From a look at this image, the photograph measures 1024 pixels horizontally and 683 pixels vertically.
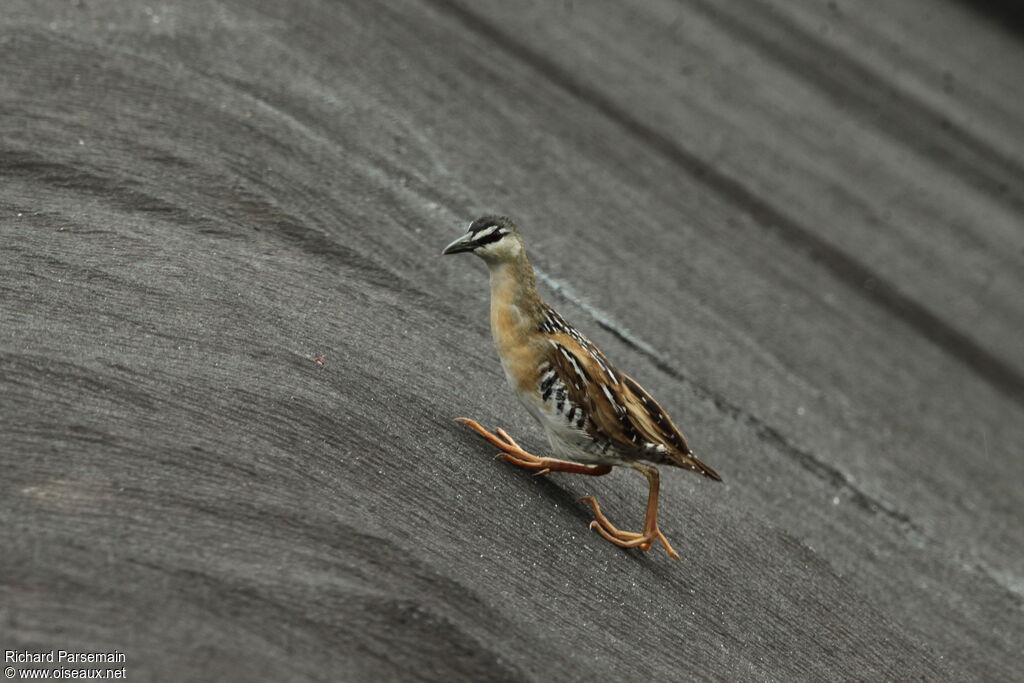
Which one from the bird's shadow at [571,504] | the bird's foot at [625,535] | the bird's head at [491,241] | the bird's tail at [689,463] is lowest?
the bird's shadow at [571,504]

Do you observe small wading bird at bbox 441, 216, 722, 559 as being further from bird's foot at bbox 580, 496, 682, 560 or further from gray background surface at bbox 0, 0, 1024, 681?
gray background surface at bbox 0, 0, 1024, 681

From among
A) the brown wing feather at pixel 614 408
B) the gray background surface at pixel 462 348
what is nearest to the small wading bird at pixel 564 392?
the brown wing feather at pixel 614 408

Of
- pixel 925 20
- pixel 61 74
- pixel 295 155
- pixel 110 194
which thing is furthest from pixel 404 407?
pixel 925 20

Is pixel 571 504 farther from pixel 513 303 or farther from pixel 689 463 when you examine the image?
pixel 513 303

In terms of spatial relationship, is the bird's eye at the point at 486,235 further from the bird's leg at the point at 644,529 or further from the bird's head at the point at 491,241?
the bird's leg at the point at 644,529

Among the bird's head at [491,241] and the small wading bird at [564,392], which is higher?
the bird's head at [491,241]

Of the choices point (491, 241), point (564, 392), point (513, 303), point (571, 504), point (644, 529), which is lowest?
point (571, 504)

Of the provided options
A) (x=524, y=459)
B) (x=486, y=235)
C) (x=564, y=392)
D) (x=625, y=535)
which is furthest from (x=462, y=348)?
(x=625, y=535)

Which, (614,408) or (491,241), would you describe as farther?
(491,241)
